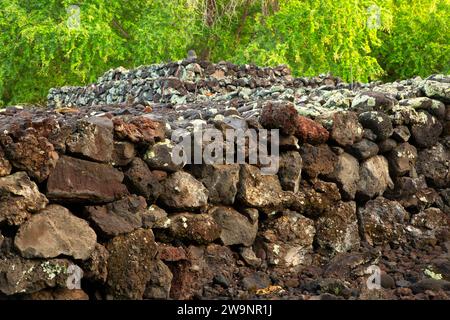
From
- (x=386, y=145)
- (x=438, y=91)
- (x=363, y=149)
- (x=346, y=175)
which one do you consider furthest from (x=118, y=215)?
(x=438, y=91)

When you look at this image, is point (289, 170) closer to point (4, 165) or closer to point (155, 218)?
point (155, 218)

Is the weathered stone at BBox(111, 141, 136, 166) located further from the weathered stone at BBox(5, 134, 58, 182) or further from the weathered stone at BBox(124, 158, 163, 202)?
the weathered stone at BBox(5, 134, 58, 182)

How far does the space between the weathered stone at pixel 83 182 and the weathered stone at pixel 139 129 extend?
0.24m

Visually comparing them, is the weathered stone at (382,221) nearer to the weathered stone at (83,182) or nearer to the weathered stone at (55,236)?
the weathered stone at (83,182)

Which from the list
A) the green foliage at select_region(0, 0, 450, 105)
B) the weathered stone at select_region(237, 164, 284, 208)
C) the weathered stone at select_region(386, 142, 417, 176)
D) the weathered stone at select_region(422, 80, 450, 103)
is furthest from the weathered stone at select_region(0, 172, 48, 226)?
the green foliage at select_region(0, 0, 450, 105)

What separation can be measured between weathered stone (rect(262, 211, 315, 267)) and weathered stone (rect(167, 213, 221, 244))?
513 millimetres

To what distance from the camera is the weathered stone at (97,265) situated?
4.07 meters

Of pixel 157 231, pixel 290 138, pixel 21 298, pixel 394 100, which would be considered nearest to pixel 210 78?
pixel 394 100

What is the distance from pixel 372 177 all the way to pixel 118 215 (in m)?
2.37

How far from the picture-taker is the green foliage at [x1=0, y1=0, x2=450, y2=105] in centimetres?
1714

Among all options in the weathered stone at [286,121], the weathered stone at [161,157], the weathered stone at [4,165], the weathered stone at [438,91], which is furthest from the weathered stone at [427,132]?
the weathered stone at [4,165]

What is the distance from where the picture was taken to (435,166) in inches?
252

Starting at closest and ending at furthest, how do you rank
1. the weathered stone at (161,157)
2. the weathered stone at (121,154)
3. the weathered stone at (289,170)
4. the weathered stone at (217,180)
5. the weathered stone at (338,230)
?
1. the weathered stone at (121,154)
2. the weathered stone at (161,157)
3. the weathered stone at (217,180)
4. the weathered stone at (289,170)
5. the weathered stone at (338,230)
